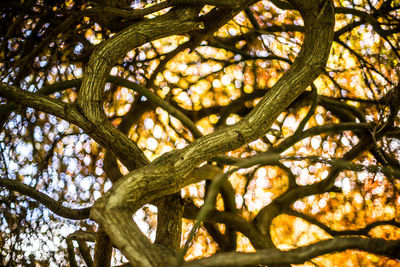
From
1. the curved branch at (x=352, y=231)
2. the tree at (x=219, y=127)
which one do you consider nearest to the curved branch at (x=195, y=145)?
the tree at (x=219, y=127)

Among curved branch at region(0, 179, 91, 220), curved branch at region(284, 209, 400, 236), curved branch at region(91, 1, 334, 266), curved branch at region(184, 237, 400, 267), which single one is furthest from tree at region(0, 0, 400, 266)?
curved branch at region(184, 237, 400, 267)

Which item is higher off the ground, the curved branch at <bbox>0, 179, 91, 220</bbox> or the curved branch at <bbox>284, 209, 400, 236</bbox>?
the curved branch at <bbox>0, 179, 91, 220</bbox>

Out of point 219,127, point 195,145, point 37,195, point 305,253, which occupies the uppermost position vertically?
point 219,127

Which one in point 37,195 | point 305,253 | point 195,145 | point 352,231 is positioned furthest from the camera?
point 352,231

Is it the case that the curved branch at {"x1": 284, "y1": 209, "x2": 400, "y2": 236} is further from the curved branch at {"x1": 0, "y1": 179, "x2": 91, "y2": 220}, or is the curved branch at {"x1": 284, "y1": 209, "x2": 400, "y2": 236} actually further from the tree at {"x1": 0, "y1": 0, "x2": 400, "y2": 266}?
the curved branch at {"x1": 0, "y1": 179, "x2": 91, "y2": 220}

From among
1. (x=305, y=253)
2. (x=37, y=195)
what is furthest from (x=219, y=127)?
(x=305, y=253)

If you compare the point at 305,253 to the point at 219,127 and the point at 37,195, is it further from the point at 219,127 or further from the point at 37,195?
the point at 219,127

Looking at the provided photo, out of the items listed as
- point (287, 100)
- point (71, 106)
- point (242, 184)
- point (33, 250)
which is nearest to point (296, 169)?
point (242, 184)

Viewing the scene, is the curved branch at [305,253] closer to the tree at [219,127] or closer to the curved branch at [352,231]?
the tree at [219,127]

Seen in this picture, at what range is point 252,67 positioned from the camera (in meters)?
2.83

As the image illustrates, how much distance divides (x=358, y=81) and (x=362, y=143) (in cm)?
53

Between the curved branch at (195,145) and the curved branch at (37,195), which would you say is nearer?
the curved branch at (195,145)

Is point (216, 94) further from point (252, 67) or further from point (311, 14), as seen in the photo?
point (311, 14)

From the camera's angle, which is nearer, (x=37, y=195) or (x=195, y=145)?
(x=195, y=145)
